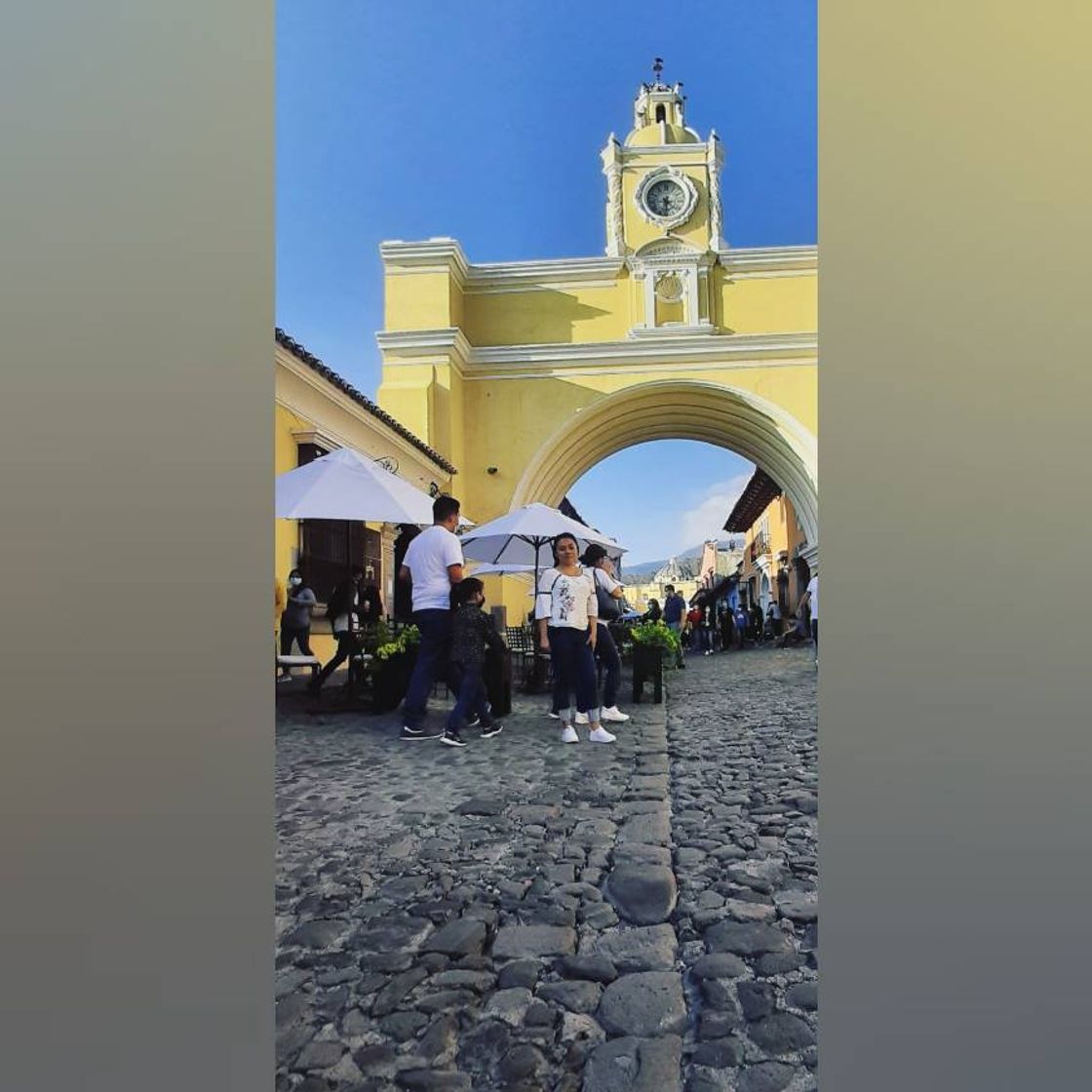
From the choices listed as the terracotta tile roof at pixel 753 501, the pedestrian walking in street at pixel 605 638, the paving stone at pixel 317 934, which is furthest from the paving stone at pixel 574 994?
the terracotta tile roof at pixel 753 501

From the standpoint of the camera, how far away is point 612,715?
22.5 feet

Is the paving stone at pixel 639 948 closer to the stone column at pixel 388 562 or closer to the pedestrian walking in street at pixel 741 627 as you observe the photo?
the stone column at pixel 388 562

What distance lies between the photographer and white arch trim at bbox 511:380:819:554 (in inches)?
724

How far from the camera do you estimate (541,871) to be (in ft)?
10.1

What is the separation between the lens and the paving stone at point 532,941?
7.92 feet

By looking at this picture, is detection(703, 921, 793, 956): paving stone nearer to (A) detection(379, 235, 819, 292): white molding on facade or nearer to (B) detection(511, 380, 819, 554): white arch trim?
(B) detection(511, 380, 819, 554): white arch trim
